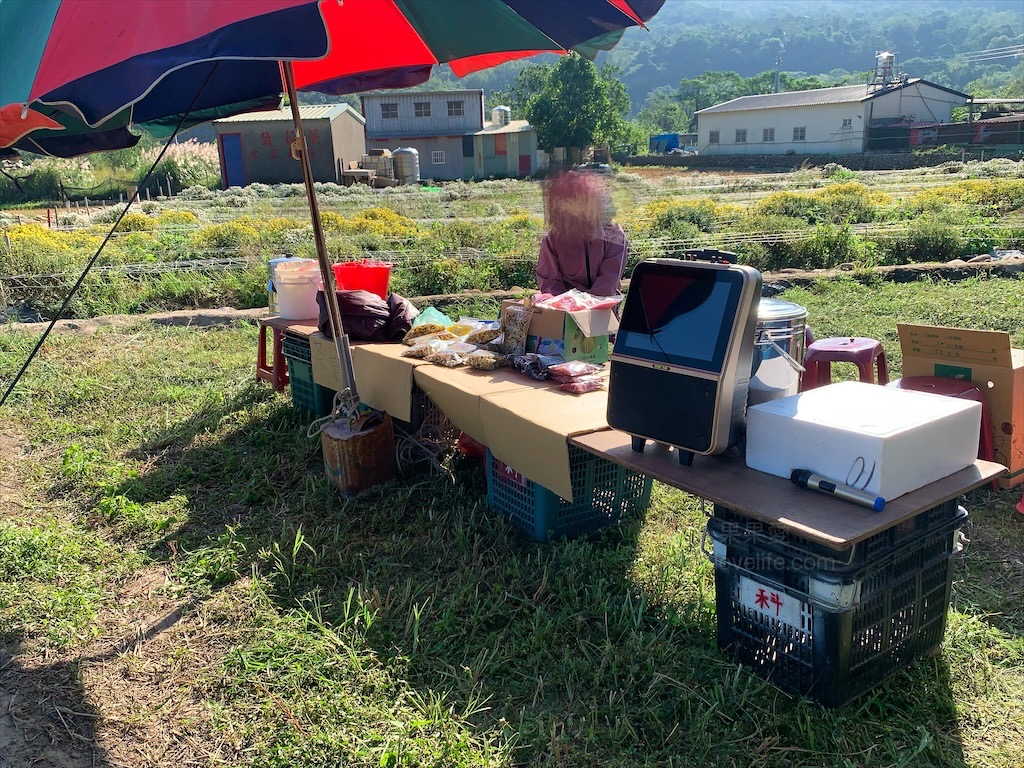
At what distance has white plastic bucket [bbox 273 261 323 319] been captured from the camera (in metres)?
5.39

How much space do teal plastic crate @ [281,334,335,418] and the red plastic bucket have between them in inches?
19.6

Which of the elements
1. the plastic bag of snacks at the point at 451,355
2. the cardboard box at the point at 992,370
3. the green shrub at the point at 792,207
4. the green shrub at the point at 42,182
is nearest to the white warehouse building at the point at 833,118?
the green shrub at the point at 792,207

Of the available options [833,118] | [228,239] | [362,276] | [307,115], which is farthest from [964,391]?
[833,118]

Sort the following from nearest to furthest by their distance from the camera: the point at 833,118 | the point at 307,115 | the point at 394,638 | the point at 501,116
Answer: the point at 394,638
the point at 307,115
the point at 501,116
the point at 833,118

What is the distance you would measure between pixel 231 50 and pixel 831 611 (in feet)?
8.53

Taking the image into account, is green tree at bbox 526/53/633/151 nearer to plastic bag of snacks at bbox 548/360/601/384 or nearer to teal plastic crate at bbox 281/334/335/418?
teal plastic crate at bbox 281/334/335/418

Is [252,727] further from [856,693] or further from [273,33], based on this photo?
[273,33]

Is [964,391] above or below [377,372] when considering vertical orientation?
below

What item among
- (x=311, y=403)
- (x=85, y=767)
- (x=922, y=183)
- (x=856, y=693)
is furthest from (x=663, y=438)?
(x=922, y=183)

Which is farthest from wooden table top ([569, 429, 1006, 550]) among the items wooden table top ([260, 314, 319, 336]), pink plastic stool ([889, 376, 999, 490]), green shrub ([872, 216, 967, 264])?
green shrub ([872, 216, 967, 264])

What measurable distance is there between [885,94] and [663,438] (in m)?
46.8

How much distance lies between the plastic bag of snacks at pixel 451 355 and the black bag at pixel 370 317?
573 mm

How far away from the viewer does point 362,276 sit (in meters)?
5.29

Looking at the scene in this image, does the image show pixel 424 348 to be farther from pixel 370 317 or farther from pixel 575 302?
pixel 575 302
